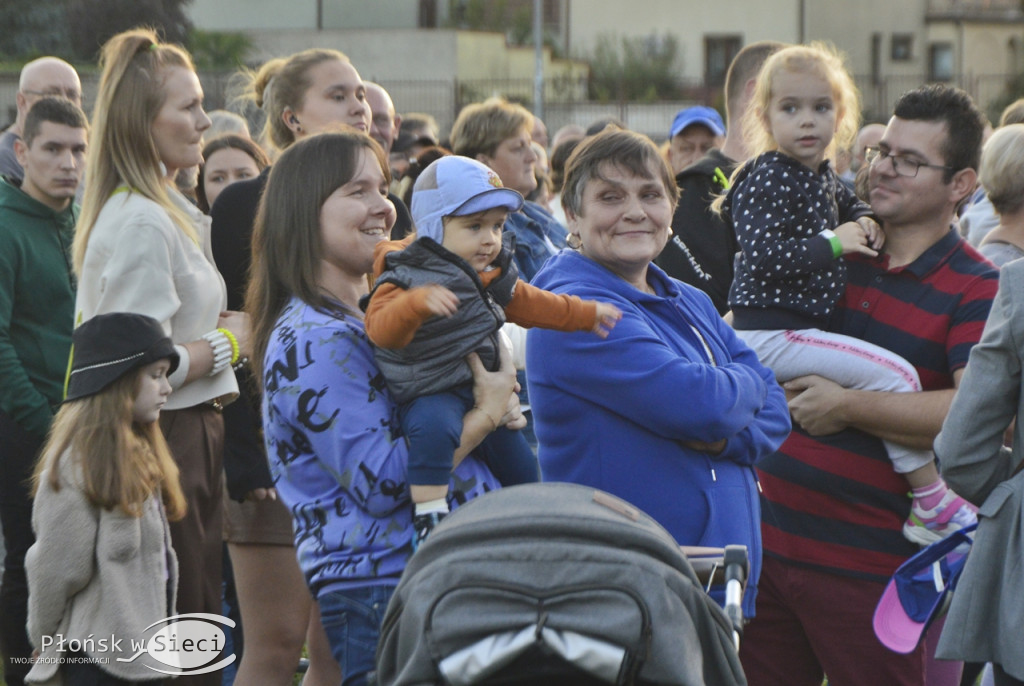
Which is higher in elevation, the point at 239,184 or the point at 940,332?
the point at 239,184

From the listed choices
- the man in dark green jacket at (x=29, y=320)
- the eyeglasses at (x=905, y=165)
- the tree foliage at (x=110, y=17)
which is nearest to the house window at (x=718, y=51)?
the tree foliage at (x=110, y=17)

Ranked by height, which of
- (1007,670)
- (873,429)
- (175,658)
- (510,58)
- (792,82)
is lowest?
(175,658)

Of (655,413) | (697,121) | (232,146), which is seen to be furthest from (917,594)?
(232,146)

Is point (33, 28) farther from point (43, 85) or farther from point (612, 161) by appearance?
point (612, 161)

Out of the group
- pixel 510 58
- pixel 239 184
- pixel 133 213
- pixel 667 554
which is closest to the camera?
pixel 667 554

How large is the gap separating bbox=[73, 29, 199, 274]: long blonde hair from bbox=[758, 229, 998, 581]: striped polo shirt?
7.53 ft

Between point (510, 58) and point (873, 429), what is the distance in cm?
3266

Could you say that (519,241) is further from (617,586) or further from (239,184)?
(617,586)

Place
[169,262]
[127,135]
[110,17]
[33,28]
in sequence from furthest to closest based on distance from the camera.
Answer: [33,28]
[110,17]
[127,135]
[169,262]

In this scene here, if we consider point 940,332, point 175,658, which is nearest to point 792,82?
point 940,332

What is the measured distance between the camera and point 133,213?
4.02m

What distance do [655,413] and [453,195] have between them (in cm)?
81

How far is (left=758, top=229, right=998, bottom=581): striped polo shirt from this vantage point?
3.80 m

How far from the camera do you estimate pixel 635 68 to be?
35.6m
